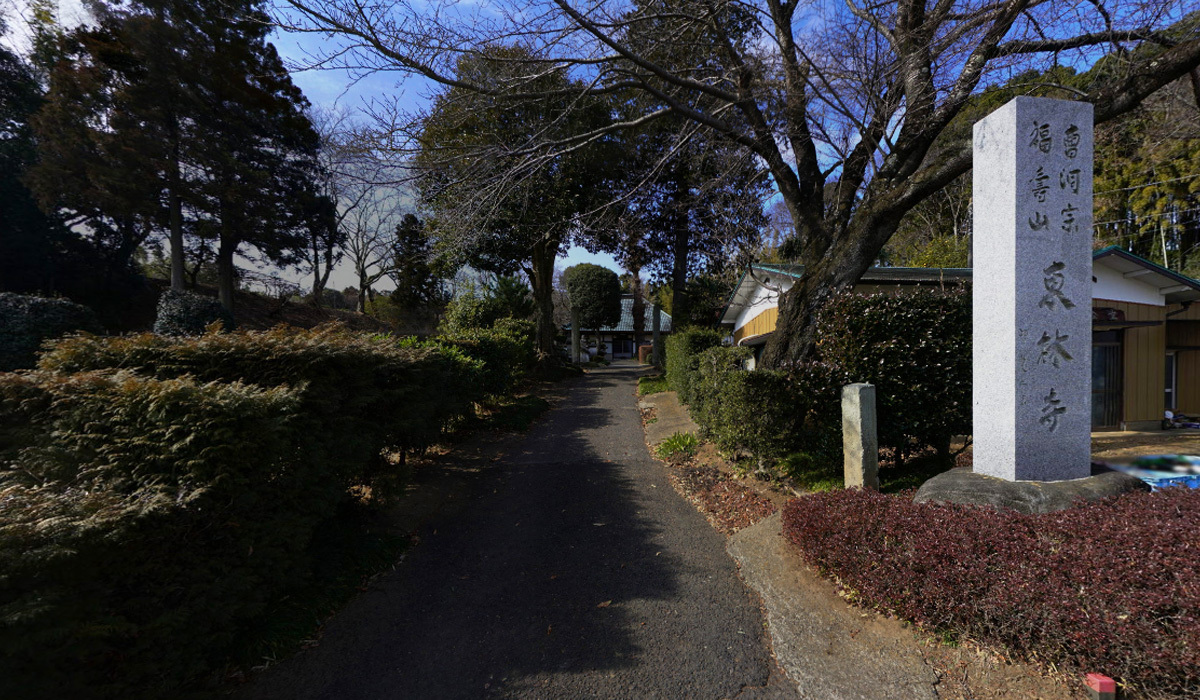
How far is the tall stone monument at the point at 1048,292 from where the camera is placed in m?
4.07

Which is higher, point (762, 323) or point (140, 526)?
point (762, 323)

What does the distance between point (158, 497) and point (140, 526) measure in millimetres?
147

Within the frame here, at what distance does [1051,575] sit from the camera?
2.63 metres

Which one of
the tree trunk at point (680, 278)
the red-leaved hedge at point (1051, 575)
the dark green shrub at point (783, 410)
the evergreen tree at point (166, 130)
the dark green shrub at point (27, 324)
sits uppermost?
the evergreen tree at point (166, 130)

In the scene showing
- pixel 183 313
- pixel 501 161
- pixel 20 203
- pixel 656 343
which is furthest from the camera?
pixel 656 343

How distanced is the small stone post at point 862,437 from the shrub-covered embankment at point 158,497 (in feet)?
→ 16.4

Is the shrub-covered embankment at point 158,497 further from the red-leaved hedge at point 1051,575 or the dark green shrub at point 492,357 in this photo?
the dark green shrub at point 492,357

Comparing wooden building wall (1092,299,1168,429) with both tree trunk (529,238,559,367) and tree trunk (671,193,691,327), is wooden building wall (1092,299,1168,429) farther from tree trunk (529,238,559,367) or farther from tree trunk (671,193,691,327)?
tree trunk (529,238,559,367)

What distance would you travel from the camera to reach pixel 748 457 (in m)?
6.52

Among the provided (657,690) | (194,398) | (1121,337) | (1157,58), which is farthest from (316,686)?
(1121,337)

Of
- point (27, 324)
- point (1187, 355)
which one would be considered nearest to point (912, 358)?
point (1187, 355)

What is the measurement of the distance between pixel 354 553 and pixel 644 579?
8.55 feet

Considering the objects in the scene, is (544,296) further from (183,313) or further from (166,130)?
(166,130)

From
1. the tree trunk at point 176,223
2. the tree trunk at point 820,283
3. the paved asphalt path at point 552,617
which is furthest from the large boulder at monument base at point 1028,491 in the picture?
the tree trunk at point 176,223
